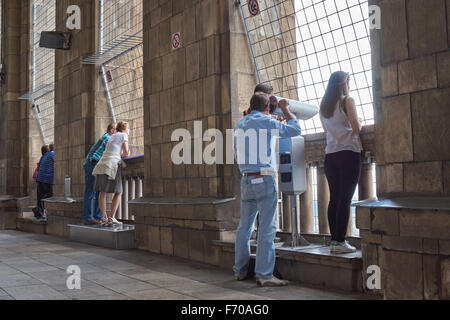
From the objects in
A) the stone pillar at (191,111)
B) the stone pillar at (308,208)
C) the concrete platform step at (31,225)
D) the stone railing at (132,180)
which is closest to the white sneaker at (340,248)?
the stone pillar at (308,208)

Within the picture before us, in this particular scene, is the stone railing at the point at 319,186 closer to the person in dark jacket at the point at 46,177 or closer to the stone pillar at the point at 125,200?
the stone pillar at the point at 125,200

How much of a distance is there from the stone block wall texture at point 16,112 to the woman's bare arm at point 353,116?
1118cm

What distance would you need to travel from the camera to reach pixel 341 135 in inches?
178

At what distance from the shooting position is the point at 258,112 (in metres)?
4.72

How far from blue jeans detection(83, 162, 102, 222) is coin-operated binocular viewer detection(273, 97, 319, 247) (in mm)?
4849

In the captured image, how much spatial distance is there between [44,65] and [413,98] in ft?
37.9

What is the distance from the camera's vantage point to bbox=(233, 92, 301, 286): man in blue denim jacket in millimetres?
4559

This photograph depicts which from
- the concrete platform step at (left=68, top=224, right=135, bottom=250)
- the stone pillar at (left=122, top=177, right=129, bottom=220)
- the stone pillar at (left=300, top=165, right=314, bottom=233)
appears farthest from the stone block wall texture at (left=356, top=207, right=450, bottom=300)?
the stone pillar at (left=122, top=177, right=129, bottom=220)

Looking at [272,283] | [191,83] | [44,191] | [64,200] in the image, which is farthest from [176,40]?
[44,191]

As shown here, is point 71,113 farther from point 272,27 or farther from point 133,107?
point 272,27

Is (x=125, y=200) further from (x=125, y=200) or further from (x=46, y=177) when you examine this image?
(x=46, y=177)

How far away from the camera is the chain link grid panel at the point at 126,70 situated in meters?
8.88
